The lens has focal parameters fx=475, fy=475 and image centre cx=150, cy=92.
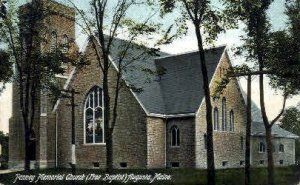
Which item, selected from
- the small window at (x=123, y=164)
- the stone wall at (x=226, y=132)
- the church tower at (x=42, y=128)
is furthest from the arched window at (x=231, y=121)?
the church tower at (x=42, y=128)

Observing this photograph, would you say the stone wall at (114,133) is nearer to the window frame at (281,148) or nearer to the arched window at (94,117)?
the arched window at (94,117)

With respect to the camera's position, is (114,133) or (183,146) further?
(114,133)

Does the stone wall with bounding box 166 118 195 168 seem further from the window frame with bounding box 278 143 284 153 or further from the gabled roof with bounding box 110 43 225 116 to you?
the window frame with bounding box 278 143 284 153

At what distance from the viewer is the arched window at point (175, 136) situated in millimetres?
37053

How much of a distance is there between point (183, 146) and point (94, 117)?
7.71m

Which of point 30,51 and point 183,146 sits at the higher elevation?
point 30,51

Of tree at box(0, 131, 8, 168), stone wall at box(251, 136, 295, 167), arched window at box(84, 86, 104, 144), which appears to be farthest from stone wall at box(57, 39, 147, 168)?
tree at box(0, 131, 8, 168)

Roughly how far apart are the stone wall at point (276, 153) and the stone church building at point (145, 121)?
0.29 meters

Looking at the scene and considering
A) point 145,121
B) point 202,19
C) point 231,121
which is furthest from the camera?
point 231,121

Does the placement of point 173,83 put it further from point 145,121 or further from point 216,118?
point 145,121

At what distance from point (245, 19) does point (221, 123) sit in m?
12.1

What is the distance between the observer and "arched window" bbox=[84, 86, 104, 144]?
38.3m

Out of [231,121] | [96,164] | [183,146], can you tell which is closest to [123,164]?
[96,164]

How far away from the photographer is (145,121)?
1395 inches
